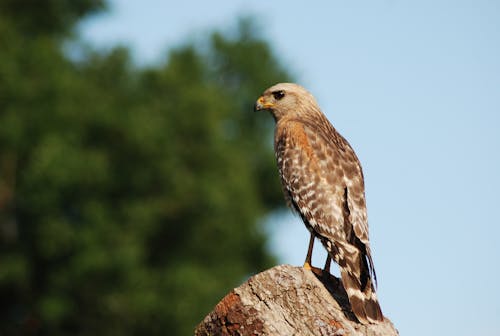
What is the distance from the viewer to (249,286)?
6.68m

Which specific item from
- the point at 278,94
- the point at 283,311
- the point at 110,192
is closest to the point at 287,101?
the point at 278,94

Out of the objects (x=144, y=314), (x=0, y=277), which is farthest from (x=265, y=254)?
(x=0, y=277)

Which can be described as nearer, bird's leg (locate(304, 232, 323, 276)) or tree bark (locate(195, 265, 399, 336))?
tree bark (locate(195, 265, 399, 336))

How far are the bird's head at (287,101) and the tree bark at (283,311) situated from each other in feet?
12.3

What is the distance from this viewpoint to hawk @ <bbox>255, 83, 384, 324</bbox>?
26.2 ft

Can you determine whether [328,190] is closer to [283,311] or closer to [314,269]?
[314,269]

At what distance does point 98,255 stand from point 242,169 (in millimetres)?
11638

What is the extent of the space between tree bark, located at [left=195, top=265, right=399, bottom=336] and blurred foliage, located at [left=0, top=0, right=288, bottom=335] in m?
27.8

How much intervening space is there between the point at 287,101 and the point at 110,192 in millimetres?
31534

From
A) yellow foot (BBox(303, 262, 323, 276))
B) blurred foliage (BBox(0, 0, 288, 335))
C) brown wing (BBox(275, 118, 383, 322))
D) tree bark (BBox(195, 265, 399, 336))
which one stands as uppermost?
blurred foliage (BBox(0, 0, 288, 335))

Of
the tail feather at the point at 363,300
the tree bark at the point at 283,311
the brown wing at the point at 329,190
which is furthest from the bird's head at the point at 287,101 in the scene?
the tree bark at the point at 283,311

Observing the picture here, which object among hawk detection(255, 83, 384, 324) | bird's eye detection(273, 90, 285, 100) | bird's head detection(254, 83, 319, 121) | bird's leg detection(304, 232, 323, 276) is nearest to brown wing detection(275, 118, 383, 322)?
hawk detection(255, 83, 384, 324)

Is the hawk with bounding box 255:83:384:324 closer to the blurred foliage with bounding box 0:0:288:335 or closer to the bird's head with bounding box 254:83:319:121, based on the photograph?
the bird's head with bounding box 254:83:319:121

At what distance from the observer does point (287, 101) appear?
10445mm
